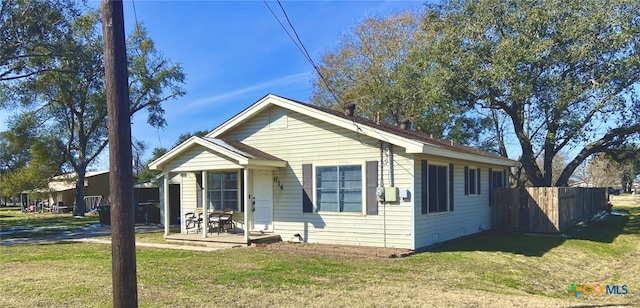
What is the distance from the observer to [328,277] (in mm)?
8305

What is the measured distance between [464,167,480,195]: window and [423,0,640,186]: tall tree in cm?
648

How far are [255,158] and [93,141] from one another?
92.9 feet

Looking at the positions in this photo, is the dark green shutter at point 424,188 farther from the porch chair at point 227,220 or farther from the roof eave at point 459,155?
the porch chair at point 227,220

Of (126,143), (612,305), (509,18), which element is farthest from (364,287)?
(509,18)

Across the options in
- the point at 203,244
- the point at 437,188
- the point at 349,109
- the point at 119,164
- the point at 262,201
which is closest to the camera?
the point at 119,164

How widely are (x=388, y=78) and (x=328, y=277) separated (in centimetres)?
2176

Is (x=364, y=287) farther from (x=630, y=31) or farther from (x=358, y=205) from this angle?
(x=630, y=31)

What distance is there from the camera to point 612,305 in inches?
260

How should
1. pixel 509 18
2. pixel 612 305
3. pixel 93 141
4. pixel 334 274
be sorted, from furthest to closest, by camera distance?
pixel 93 141, pixel 509 18, pixel 334 274, pixel 612 305

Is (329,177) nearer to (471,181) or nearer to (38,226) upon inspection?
(471,181)

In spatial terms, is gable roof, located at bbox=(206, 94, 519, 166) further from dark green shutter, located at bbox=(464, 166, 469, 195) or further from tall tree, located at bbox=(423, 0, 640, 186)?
tall tree, located at bbox=(423, 0, 640, 186)

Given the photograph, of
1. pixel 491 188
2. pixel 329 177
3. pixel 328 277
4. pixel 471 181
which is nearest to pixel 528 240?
pixel 471 181

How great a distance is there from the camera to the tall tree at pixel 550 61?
1966cm

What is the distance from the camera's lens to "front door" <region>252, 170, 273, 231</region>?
532 inches
